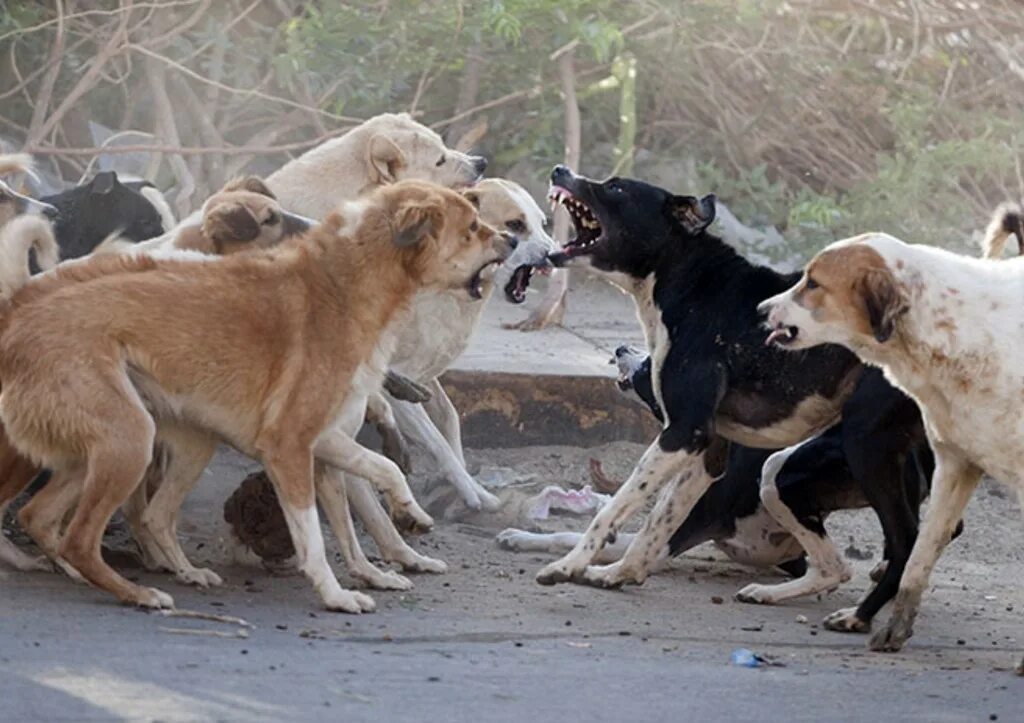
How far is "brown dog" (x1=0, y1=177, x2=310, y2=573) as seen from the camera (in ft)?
20.0

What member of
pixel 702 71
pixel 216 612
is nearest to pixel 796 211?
pixel 702 71

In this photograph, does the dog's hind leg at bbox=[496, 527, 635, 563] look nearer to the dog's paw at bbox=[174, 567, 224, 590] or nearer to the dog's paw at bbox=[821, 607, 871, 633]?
the dog's paw at bbox=[821, 607, 871, 633]

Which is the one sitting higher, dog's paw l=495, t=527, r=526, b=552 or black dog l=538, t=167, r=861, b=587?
black dog l=538, t=167, r=861, b=587

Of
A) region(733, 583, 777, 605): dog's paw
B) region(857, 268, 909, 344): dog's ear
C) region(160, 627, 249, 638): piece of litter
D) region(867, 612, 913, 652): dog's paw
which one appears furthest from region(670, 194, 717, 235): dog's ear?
region(160, 627, 249, 638): piece of litter

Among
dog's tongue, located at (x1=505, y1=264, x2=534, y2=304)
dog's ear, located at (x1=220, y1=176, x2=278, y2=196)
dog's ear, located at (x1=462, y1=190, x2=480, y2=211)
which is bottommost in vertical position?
dog's tongue, located at (x1=505, y1=264, x2=534, y2=304)

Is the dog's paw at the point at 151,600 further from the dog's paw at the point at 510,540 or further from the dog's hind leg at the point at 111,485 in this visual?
the dog's paw at the point at 510,540

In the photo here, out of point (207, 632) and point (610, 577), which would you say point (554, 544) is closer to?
point (610, 577)

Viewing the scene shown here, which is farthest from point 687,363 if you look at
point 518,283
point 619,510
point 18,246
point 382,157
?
point 382,157

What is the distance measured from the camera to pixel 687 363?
675 centimetres

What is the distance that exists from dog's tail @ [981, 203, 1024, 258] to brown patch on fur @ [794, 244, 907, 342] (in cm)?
113

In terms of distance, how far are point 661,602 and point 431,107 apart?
640 cm

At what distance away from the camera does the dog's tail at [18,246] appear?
601 cm

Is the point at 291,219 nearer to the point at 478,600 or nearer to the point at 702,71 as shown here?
the point at 478,600

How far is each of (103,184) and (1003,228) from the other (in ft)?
13.3
